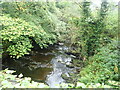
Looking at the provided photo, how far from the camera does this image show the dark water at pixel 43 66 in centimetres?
476

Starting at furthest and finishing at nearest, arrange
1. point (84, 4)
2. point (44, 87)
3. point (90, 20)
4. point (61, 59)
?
1. point (61, 59)
2. point (84, 4)
3. point (90, 20)
4. point (44, 87)

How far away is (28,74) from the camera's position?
191 inches

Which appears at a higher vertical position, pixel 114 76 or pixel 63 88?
pixel 114 76

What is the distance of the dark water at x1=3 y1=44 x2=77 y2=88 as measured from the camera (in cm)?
476

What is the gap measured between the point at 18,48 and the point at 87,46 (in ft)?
9.16

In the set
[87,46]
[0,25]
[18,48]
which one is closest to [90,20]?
[87,46]

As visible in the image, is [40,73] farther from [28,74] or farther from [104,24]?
[104,24]

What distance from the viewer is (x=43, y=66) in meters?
5.55

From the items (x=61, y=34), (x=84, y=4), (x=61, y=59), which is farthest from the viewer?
(x=61, y=34)

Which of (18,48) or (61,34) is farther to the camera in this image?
(61,34)

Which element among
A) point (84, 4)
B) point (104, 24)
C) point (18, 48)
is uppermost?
point (84, 4)

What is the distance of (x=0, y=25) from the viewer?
3.53 m

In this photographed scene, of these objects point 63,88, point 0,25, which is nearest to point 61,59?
point 0,25

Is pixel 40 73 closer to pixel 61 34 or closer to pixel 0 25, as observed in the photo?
pixel 0 25
